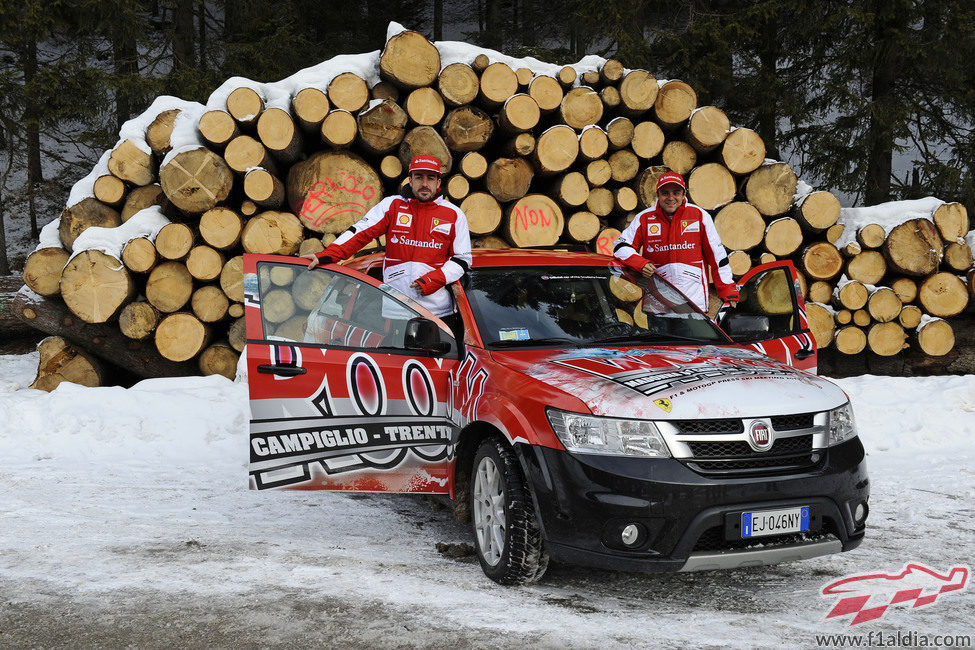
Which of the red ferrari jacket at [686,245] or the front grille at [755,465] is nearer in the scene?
the front grille at [755,465]

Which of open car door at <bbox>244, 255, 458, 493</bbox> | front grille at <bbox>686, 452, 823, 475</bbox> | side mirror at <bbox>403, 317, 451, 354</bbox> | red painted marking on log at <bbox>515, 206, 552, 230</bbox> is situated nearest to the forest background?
red painted marking on log at <bbox>515, 206, 552, 230</bbox>

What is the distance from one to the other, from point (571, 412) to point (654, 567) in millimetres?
657

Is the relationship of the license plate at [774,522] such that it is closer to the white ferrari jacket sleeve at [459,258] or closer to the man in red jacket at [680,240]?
the white ferrari jacket sleeve at [459,258]

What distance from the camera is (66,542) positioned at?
164 inches

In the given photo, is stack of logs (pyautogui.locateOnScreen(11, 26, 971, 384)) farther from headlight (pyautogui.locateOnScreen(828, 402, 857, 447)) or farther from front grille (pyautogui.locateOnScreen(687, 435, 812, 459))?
front grille (pyautogui.locateOnScreen(687, 435, 812, 459))

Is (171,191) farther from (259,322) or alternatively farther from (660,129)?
(660,129)

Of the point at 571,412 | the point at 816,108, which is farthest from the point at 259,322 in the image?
the point at 816,108

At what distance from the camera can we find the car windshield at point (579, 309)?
409 cm

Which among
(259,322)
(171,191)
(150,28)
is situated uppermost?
(150,28)

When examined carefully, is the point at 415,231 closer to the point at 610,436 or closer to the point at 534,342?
the point at 534,342

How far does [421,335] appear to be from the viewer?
3.93 meters

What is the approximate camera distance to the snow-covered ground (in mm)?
3072

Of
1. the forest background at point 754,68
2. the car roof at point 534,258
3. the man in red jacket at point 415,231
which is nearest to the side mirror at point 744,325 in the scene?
the car roof at point 534,258

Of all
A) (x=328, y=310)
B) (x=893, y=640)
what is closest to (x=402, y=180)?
(x=328, y=310)
